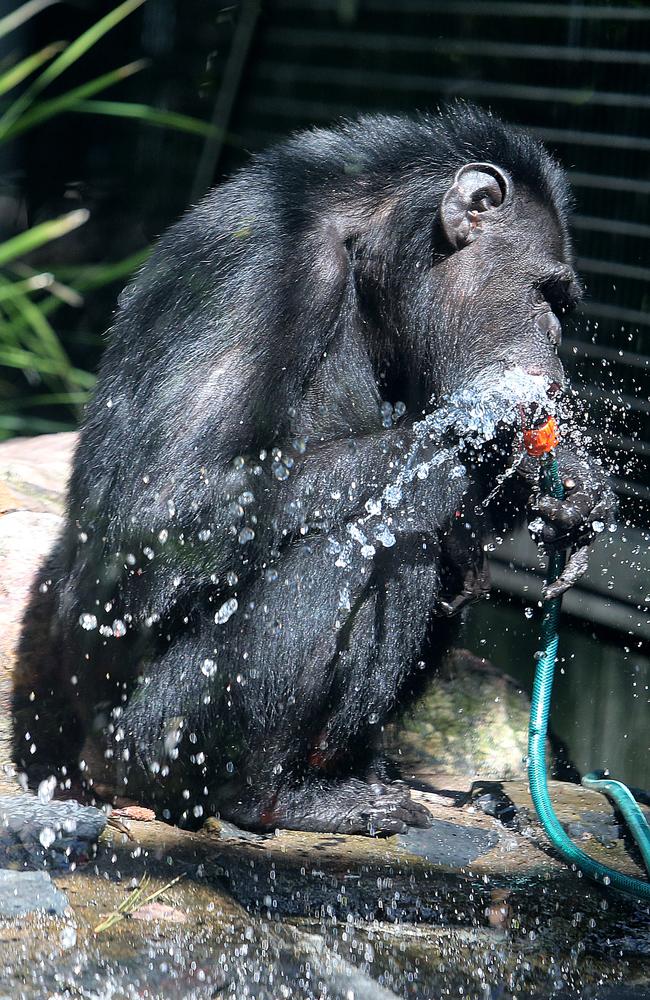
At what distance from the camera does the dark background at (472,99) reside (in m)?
4.62

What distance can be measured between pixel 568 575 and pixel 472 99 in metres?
2.75

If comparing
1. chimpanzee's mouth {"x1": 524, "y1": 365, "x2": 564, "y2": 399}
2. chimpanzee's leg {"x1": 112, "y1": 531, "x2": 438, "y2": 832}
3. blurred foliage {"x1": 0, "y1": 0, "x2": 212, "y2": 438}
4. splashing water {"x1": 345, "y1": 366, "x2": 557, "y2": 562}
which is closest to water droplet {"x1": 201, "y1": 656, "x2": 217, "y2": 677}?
chimpanzee's leg {"x1": 112, "y1": 531, "x2": 438, "y2": 832}

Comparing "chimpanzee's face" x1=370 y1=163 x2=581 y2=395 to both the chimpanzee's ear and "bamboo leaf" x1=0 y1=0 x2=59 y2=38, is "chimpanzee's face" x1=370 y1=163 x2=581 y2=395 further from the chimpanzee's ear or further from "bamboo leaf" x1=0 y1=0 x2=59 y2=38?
"bamboo leaf" x1=0 y1=0 x2=59 y2=38

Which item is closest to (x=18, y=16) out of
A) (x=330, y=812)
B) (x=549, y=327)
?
(x=549, y=327)

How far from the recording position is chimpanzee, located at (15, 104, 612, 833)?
118 inches

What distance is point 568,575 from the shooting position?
315cm

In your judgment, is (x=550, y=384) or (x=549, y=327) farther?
(x=549, y=327)

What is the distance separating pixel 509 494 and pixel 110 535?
3.75 ft

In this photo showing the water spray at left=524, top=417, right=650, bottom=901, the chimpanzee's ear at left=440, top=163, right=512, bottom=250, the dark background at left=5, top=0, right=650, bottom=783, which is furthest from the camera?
the dark background at left=5, top=0, right=650, bottom=783

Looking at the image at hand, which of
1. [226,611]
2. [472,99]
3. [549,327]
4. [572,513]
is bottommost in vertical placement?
[226,611]

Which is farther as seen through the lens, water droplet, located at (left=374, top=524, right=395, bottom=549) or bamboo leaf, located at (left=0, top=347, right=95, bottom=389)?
bamboo leaf, located at (left=0, top=347, right=95, bottom=389)

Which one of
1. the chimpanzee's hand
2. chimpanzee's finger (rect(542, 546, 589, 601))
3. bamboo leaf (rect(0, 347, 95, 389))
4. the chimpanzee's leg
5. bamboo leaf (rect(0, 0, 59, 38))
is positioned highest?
bamboo leaf (rect(0, 0, 59, 38))

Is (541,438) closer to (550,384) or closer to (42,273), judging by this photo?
(550,384)

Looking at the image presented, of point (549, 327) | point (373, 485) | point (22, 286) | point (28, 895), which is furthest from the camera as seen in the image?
point (22, 286)
